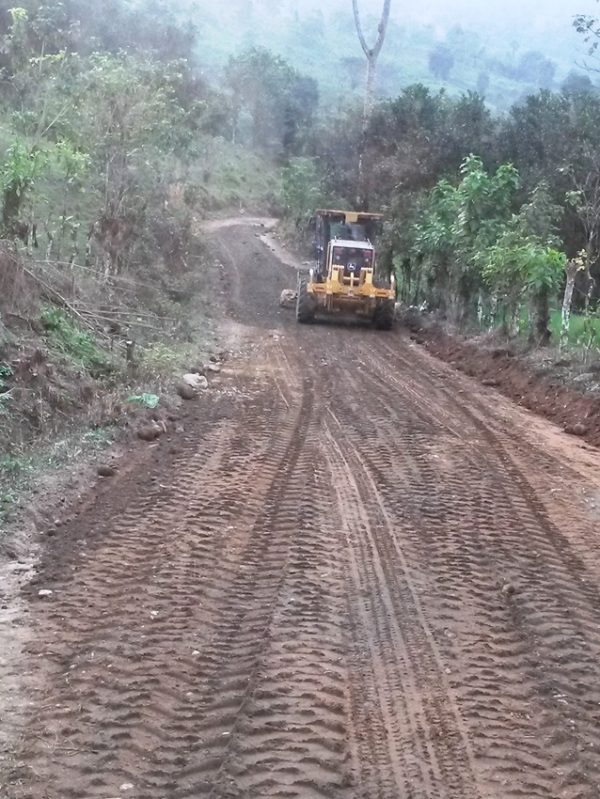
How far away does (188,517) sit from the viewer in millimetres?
6789

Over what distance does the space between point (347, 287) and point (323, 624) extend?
1416 centimetres

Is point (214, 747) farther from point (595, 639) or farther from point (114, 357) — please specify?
point (114, 357)

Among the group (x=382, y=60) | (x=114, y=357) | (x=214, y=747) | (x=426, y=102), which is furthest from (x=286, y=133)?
(x=214, y=747)

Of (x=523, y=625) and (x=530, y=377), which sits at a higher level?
(x=530, y=377)

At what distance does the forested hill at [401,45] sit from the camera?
6294 centimetres

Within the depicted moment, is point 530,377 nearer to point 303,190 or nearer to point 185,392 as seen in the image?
point 185,392

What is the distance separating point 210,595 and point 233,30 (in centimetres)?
7415

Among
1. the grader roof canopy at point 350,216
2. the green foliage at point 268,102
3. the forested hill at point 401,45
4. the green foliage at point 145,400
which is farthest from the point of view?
the forested hill at point 401,45

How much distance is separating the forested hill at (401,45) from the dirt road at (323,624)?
48.0 metres

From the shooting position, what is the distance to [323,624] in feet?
16.7

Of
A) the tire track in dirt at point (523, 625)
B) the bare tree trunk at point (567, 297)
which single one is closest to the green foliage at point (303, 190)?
the bare tree trunk at point (567, 297)

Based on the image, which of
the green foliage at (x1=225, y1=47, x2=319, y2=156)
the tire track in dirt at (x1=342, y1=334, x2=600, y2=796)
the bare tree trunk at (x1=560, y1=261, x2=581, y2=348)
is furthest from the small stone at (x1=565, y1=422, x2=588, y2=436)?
the green foliage at (x1=225, y1=47, x2=319, y2=156)

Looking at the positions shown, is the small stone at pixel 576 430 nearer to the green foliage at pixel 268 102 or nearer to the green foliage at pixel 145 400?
the green foliage at pixel 145 400

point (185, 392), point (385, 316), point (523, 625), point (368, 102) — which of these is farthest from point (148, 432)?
point (368, 102)
